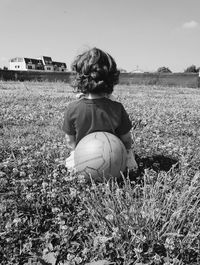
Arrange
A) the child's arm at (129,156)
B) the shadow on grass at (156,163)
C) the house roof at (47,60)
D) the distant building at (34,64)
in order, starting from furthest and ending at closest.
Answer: the house roof at (47,60) → the distant building at (34,64) → the shadow on grass at (156,163) → the child's arm at (129,156)

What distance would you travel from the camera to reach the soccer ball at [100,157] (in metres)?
4.78

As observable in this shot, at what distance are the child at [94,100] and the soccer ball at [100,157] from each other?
298 mm

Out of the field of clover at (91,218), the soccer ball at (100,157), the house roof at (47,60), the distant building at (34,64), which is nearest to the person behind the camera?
the field of clover at (91,218)

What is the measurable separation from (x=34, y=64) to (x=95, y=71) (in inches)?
5814

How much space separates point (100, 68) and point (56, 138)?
281 centimetres

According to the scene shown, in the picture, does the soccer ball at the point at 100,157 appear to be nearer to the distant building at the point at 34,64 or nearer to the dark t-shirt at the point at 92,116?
the dark t-shirt at the point at 92,116

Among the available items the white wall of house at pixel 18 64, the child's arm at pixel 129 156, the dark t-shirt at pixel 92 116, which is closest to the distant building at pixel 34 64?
the white wall of house at pixel 18 64

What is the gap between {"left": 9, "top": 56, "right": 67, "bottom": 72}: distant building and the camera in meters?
145

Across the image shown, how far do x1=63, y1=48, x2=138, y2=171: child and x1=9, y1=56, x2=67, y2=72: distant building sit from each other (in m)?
142

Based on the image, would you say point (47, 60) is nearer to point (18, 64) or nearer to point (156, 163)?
point (18, 64)

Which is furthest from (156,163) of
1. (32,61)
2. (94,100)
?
(32,61)

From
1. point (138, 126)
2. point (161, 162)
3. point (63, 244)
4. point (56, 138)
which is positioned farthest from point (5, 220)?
point (138, 126)

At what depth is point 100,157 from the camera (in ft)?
15.7

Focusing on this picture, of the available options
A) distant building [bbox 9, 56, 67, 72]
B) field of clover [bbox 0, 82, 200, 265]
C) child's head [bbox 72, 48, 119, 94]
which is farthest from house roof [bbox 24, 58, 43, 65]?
child's head [bbox 72, 48, 119, 94]
